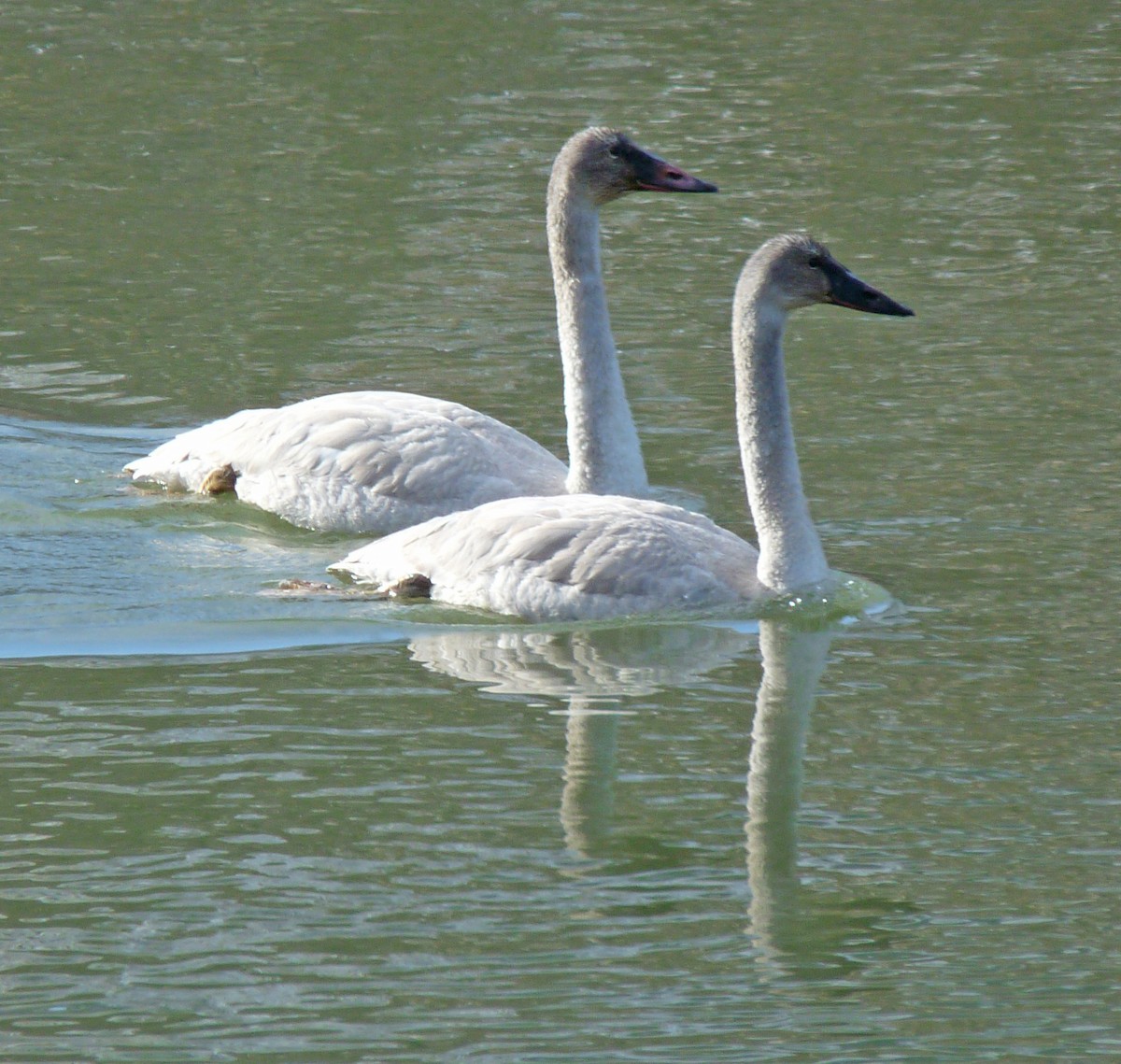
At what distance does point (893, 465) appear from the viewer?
1123 cm

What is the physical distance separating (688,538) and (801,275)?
120 cm

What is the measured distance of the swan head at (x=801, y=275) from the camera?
9.37 m

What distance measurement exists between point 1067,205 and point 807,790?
9.35 metres

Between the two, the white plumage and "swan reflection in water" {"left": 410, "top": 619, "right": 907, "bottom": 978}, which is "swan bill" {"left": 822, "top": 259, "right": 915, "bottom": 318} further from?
the white plumage

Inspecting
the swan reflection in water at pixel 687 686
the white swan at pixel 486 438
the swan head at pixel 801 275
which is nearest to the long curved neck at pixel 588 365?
the white swan at pixel 486 438

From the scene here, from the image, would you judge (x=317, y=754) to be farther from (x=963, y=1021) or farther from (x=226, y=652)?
(x=963, y=1021)

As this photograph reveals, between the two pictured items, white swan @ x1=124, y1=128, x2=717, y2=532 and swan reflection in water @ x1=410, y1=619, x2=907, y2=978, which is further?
white swan @ x1=124, y1=128, x2=717, y2=532

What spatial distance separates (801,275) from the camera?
30.8 feet

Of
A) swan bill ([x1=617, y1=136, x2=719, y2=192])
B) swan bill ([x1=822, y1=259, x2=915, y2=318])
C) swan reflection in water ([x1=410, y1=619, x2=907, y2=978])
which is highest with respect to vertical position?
swan bill ([x1=617, y1=136, x2=719, y2=192])

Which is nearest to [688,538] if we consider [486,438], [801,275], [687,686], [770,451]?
[770,451]

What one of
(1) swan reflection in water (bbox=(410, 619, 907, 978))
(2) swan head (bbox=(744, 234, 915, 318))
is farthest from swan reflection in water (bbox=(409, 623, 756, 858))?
(2) swan head (bbox=(744, 234, 915, 318))

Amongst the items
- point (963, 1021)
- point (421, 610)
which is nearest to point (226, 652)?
point (421, 610)

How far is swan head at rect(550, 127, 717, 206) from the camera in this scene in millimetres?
10609

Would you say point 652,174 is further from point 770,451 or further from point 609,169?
point 770,451
